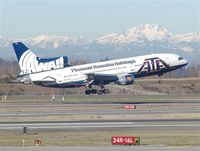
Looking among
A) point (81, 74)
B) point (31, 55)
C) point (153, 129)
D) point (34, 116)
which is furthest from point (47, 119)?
point (31, 55)

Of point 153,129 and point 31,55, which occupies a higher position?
point 31,55

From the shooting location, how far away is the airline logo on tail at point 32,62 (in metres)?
102

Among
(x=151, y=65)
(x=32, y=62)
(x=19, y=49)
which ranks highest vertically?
(x=19, y=49)

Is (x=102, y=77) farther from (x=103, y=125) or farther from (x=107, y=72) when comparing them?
(x=103, y=125)

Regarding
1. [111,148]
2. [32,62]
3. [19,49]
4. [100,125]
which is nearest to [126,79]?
[32,62]

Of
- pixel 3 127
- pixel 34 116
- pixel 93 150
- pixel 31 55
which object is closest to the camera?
pixel 93 150

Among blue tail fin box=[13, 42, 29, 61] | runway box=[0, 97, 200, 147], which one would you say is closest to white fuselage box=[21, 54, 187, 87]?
blue tail fin box=[13, 42, 29, 61]

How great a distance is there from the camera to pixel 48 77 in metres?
93.8

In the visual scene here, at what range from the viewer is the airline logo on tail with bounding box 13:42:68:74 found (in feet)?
334

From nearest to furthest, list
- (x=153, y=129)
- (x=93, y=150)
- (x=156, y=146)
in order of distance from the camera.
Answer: (x=93, y=150)
(x=156, y=146)
(x=153, y=129)

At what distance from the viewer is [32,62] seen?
4090 inches

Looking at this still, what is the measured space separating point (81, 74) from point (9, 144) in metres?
56.3

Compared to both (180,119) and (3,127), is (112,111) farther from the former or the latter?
(3,127)

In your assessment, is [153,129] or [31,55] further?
[31,55]
